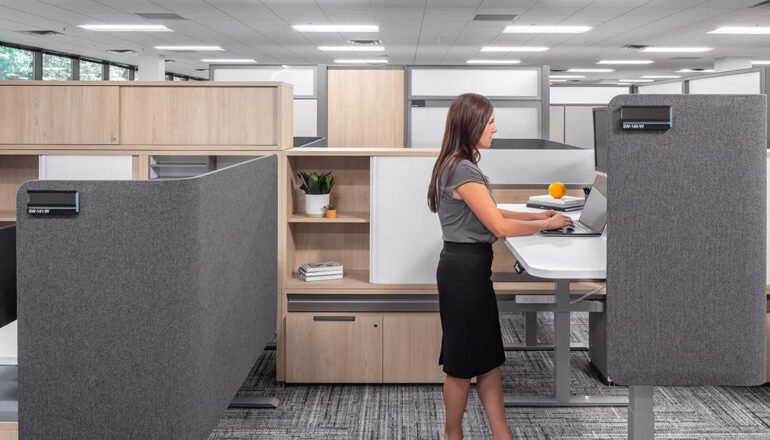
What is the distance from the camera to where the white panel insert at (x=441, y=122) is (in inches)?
173

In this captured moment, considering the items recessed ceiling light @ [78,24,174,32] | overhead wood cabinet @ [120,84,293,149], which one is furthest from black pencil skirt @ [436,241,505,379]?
recessed ceiling light @ [78,24,174,32]

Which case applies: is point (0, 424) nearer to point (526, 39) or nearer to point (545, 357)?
point (545, 357)

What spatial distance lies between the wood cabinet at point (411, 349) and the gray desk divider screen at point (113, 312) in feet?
5.30

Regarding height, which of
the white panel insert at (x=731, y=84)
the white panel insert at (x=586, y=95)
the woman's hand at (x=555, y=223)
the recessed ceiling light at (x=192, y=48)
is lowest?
the woman's hand at (x=555, y=223)

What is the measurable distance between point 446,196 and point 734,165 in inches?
32.4

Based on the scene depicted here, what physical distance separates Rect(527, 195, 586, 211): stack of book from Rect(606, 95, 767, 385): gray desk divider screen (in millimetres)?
1108

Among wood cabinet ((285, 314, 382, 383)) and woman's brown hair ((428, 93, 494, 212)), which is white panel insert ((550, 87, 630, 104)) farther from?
woman's brown hair ((428, 93, 494, 212))

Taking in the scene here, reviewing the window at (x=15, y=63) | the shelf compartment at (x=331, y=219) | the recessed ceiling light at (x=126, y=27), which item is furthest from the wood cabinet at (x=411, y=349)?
the window at (x=15, y=63)

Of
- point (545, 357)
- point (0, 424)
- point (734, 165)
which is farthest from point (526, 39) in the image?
point (0, 424)

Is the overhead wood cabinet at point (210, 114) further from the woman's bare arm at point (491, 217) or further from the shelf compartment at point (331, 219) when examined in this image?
the woman's bare arm at point (491, 217)

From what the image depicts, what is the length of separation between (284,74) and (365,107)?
2.13 feet

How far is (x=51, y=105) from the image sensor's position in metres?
2.96

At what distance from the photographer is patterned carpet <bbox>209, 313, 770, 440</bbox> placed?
8.30 ft

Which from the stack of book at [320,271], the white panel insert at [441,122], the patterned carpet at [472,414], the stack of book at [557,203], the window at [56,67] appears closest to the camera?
the patterned carpet at [472,414]
